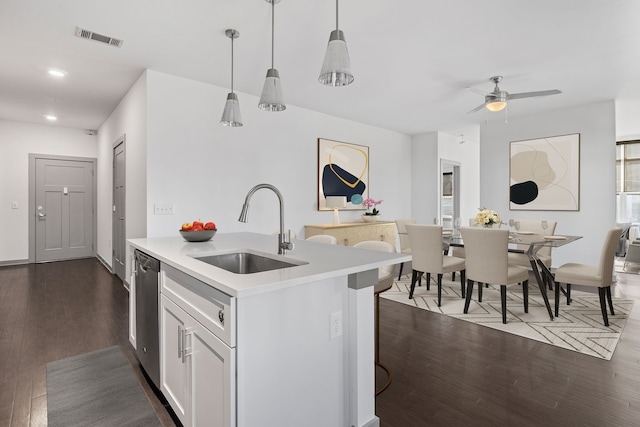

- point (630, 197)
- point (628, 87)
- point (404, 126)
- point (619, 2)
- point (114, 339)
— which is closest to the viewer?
point (619, 2)

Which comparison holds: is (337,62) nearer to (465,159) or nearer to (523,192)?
(523,192)

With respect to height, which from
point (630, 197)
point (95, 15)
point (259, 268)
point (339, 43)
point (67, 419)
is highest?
point (95, 15)

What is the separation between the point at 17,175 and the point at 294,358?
7255mm

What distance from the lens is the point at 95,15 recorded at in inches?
106

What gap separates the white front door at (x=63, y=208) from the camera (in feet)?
20.9

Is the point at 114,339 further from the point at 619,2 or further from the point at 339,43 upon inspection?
the point at 619,2

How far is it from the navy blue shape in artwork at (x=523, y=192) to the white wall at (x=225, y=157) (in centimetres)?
287

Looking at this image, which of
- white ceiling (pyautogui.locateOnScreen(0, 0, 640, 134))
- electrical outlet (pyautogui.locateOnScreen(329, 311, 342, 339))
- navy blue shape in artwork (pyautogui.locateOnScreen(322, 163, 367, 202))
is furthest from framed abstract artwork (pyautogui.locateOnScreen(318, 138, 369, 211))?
electrical outlet (pyautogui.locateOnScreen(329, 311, 342, 339))

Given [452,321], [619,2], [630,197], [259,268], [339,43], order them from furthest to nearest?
[630,197]
[452,321]
[619,2]
[259,268]
[339,43]

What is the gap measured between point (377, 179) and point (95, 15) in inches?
199

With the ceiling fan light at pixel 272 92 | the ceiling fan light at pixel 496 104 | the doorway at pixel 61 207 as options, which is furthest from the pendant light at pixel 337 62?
the doorway at pixel 61 207

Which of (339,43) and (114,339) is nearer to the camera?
(339,43)

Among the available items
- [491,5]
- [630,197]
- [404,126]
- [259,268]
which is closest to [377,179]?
[404,126]

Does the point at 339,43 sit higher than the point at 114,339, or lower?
higher
